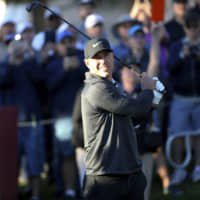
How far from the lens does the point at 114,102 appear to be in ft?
12.0

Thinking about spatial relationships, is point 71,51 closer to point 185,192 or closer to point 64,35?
point 64,35

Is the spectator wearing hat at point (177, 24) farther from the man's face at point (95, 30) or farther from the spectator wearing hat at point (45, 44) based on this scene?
the spectator wearing hat at point (45, 44)

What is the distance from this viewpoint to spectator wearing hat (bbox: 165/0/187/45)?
25.8ft

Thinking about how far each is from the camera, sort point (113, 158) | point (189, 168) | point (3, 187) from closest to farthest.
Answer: point (113, 158), point (3, 187), point (189, 168)

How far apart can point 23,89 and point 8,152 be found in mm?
958

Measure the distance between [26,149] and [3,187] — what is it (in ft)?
2.34

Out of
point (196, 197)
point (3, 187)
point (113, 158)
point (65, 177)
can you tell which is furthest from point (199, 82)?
point (113, 158)

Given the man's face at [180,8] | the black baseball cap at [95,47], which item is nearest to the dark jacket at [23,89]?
the man's face at [180,8]

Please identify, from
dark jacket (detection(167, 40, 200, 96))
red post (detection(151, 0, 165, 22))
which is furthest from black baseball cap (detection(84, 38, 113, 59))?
dark jacket (detection(167, 40, 200, 96))

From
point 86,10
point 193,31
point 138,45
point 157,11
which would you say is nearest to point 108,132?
point 157,11

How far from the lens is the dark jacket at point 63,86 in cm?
671

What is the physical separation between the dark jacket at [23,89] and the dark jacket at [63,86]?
0.62 ft

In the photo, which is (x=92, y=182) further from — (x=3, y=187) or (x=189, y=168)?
(x=189, y=168)

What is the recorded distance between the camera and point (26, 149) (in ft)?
21.7
